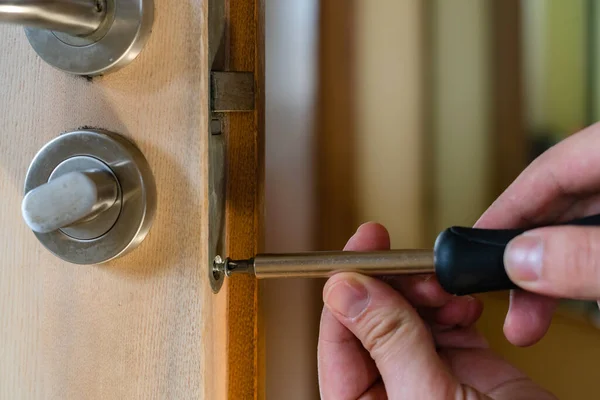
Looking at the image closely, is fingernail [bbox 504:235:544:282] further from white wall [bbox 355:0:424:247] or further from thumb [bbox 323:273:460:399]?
white wall [bbox 355:0:424:247]

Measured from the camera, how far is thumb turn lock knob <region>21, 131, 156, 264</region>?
277 millimetres

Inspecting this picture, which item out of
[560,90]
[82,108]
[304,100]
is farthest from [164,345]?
[560,90]

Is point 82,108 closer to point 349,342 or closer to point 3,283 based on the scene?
point 3,283

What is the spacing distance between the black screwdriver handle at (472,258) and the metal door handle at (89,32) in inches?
7.7

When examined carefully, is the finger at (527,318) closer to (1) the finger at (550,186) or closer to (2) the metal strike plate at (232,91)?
(1) the finger at (550,186)

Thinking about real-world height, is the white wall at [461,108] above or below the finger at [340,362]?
above

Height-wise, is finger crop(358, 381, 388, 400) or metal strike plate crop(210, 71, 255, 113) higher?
metal strike plate crop(210, 71, 255, 113)

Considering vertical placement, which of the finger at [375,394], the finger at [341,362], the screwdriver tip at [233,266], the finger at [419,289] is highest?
the screwdriver tip at [233,266]

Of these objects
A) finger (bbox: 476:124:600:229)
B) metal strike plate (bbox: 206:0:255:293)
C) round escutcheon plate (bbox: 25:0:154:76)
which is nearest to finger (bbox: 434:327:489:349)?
finger (bbox: 476:124:600:229)

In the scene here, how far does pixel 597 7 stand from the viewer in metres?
0.42

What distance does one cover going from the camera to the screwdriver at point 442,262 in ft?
0.92

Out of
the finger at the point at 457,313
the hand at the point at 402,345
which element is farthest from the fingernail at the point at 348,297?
the finger at the point at 457,313

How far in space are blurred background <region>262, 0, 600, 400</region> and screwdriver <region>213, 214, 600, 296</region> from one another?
14 cm

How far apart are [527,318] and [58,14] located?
35 centimetres
